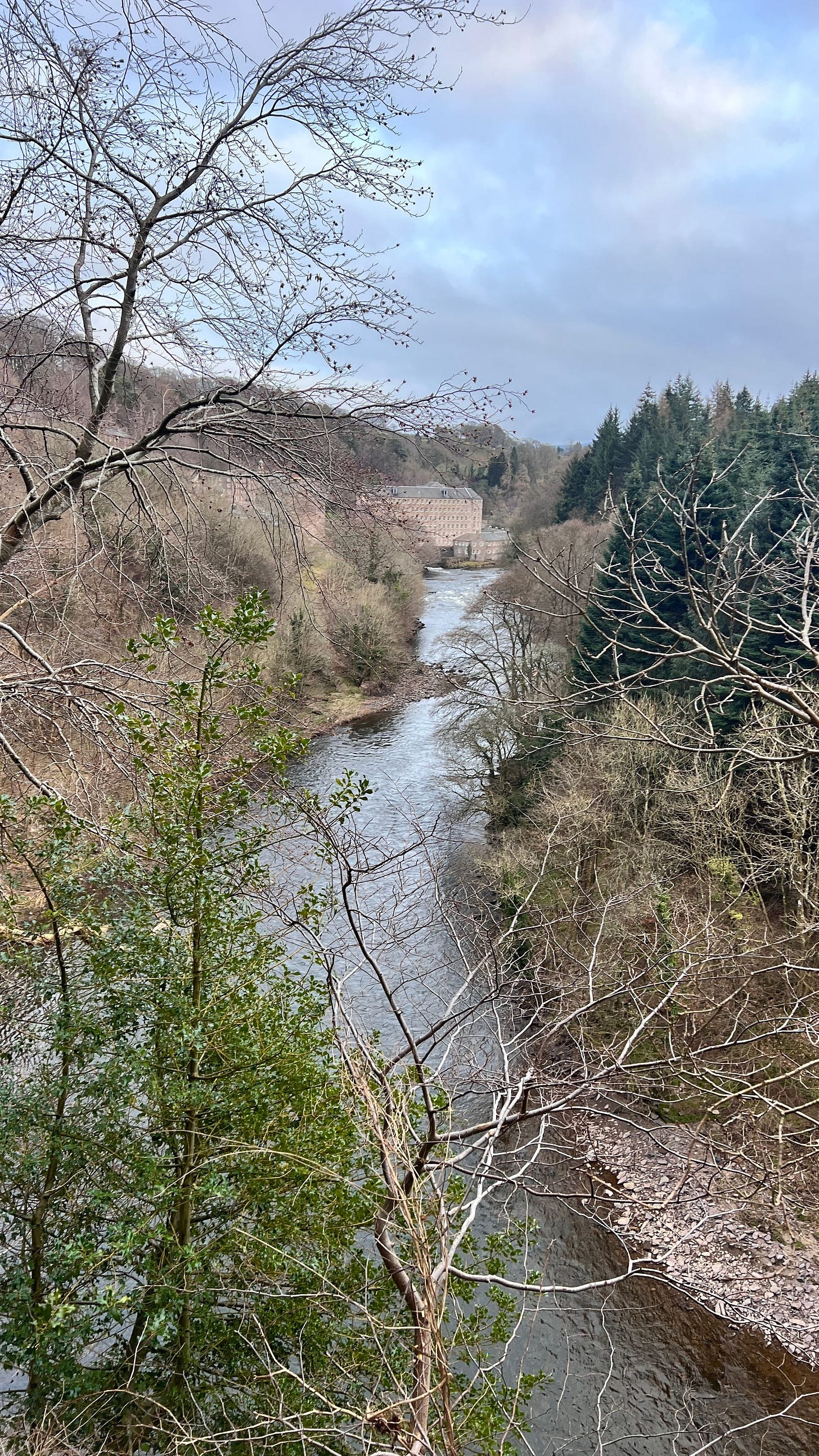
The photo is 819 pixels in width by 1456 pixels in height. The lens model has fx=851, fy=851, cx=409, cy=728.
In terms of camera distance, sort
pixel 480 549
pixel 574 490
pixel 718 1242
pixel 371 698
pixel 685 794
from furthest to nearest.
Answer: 1. pixel 480 549
2. pixel 574 490
3. pixel 371 698
4. pixel 685 794
5. pixel 718 1242

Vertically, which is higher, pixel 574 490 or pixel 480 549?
pixel 574 490

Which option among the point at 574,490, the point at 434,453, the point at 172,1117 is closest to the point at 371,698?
the point at 574,490

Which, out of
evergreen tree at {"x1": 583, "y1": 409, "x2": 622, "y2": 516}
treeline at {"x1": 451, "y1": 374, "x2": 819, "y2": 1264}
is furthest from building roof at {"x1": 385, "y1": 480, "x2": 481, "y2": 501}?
evergreen tree at {"x1": 583, "y1": 409, "x2": 622, "y2": 516}

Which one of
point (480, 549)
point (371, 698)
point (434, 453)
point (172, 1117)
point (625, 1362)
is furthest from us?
point (480, 549)

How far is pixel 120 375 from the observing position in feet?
15.5

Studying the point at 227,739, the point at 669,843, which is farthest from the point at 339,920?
the point at 227,739

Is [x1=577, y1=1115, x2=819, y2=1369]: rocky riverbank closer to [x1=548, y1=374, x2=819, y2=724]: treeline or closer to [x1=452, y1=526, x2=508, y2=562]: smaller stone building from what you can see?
[x1=548, y1=374, x2=819, y2=724]: treeline

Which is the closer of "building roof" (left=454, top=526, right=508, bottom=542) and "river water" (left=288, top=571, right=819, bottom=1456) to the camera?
"river water" (left=288, top=571, right=819, bottom=1456)

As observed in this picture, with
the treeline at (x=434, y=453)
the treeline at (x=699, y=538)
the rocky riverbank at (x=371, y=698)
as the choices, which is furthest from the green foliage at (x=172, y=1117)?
the rocky riverbank at (x=371, y=698)

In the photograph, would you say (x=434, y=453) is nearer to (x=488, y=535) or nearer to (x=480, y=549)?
(x=480, y=549)

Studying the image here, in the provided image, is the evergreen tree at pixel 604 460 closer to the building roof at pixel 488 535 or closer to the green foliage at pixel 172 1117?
the building roof at pixel 488 535

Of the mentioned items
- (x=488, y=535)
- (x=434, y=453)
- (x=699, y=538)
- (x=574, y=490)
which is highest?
(x=574, y=490)

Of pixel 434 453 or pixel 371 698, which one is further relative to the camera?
pixel 371 698

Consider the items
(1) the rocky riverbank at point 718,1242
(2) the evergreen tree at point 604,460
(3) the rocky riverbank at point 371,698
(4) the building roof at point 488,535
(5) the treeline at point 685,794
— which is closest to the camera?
(5) the treeline at point 685,794
